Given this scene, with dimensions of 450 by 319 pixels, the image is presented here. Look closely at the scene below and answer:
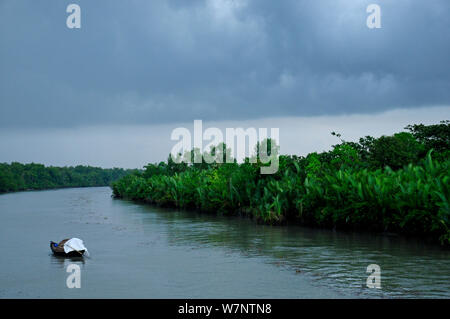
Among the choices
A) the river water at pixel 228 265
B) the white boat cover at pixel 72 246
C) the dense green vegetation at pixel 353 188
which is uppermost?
the dense green vegetation at pixel 353 188

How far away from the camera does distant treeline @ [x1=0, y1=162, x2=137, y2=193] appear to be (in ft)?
273

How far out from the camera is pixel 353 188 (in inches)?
622

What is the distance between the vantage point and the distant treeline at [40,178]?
273 ft

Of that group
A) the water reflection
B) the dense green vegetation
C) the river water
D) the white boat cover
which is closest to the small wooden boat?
the white boat cover

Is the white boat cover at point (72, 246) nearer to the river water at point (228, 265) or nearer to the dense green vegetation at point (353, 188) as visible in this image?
the river water at point (228, 265)

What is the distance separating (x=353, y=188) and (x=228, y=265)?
6299 mm

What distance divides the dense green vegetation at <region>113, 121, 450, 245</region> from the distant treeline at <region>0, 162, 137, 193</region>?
199 feet

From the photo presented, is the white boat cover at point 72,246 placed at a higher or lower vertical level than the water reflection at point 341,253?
higher

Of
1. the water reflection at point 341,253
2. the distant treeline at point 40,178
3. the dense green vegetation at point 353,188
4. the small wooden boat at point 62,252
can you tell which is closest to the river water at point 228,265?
the water reflection at point 341,253

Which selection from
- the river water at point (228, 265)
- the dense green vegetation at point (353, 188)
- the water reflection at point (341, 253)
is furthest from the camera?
the dense green vegetation at point (353, 188)

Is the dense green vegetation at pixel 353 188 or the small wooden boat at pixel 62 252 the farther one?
the dense green vegetation at pixel 353 188

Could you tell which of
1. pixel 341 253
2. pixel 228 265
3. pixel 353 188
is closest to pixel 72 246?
pixel 228 265

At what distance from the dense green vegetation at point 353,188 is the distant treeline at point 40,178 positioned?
6066 cm
